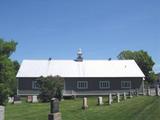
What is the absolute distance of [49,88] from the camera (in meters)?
48.0

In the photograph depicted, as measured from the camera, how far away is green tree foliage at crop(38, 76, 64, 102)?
47500 mm

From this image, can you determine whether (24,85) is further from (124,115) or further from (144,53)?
(144,53)

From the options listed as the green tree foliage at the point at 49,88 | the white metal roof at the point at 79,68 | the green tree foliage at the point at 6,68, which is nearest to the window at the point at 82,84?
the white metal roof at the point at 79,68

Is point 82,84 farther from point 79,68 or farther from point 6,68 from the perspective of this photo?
point 6,68

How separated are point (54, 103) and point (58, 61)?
5403cm

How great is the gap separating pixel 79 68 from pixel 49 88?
58.9 ft

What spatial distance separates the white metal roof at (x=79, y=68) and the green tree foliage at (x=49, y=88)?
41.3 ft

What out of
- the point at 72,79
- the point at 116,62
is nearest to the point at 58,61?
the point at 72,79

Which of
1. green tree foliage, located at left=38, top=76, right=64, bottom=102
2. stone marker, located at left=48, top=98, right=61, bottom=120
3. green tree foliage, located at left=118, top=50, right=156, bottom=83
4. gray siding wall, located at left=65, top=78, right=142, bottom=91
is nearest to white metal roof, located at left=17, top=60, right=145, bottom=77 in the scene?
gray siding wall, located at left=65, top=78, right=142, bottom=91

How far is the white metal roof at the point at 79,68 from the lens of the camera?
6266 centimetres

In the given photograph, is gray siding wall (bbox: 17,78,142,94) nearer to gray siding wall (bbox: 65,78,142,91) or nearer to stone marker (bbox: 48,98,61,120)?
gray siding wall (bbox: 65,78,142,91)

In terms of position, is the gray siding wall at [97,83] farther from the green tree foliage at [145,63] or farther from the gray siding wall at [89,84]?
the green tree foliage at [145,63]

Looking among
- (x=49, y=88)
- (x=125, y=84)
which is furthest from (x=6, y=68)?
(x=125, y=84)

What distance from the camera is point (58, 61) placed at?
67.1 metres
